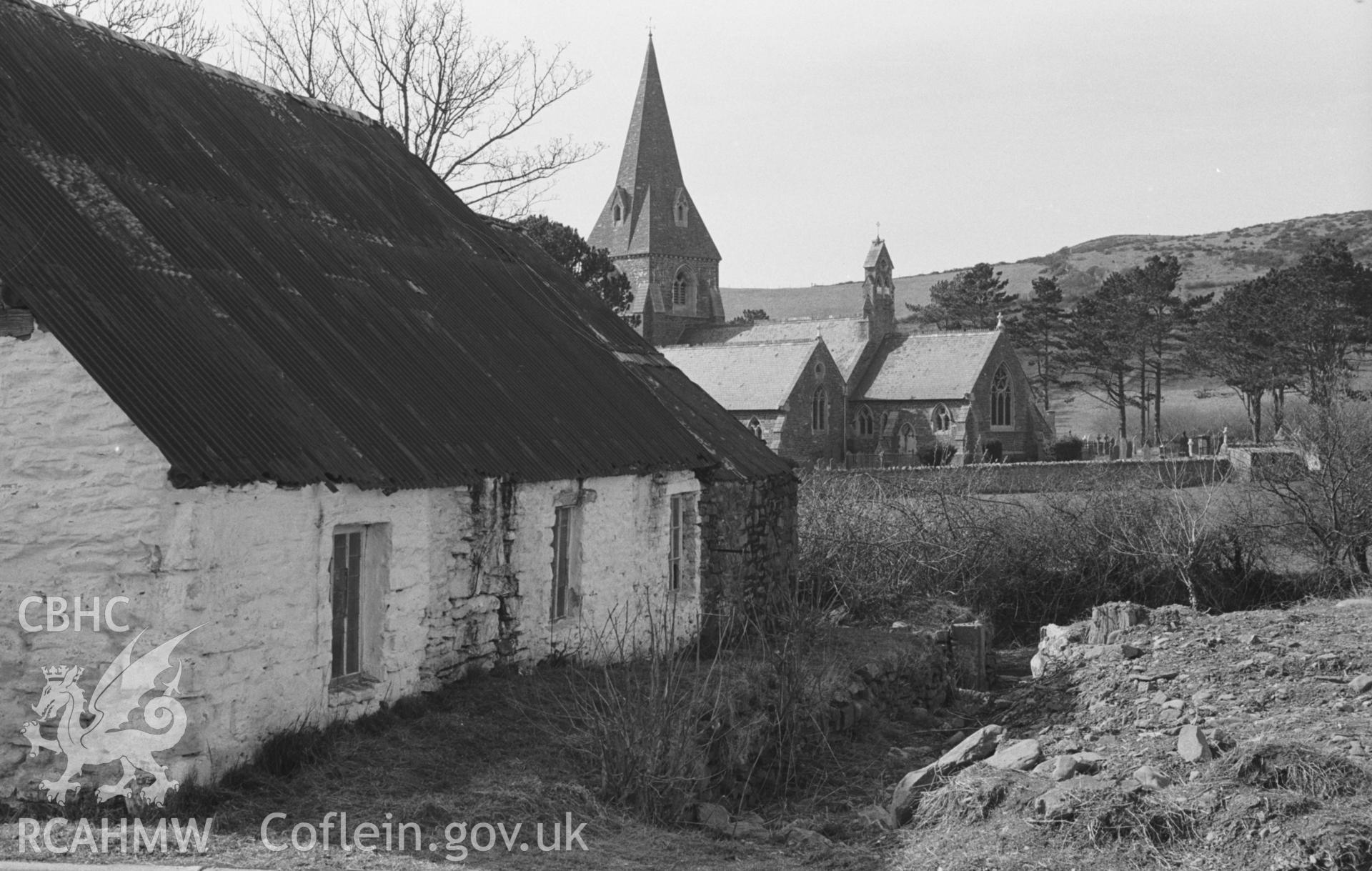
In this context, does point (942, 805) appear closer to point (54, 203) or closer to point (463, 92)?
point (54, 203)

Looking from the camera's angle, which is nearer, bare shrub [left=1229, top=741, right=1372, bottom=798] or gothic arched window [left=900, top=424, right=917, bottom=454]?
bare shrub [left=1229, top=741, right=1372, bottom=798]

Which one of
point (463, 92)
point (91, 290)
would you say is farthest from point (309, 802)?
point (463, 92)

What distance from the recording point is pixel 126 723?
9.38m

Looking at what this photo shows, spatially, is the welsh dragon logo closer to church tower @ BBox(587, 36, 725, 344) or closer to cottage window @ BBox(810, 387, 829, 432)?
cottage window @ BBox(810, 387, 829, 432)

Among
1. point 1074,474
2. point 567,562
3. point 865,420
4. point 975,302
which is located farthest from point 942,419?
point 567,562

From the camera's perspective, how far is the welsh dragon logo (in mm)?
9367

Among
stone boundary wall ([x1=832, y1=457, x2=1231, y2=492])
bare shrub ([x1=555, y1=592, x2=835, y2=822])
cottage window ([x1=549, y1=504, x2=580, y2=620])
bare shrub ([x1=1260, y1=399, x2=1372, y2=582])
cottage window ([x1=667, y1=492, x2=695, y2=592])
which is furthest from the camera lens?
stone boundary wall ([x1=832, y1=457, x2=1231, y2=492])

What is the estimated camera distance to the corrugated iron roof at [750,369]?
53.7 metres

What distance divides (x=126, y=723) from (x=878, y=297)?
5392 centimetres

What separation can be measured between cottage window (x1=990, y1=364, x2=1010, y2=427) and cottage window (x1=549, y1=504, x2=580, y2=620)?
149ft

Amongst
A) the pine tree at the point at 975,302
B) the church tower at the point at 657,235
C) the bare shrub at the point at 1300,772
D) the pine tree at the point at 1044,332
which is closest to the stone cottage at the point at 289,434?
the bare shrub at the point at 1300,772

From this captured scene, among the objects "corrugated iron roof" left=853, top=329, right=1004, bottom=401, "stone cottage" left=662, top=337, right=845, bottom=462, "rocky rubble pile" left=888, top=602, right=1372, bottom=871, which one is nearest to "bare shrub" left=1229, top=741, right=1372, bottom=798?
"rocky rubble pile" left=888, top=602, right=1372, bottom=871

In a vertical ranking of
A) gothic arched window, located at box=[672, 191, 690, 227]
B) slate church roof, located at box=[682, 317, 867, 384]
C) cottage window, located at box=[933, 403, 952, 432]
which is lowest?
cottage window, located at box=[933, 403, 952, 432]

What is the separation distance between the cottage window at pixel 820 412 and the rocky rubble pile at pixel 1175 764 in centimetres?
3664
